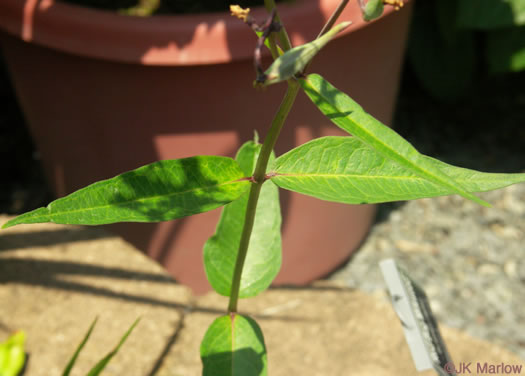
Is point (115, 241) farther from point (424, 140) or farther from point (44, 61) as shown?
point (424, 140)

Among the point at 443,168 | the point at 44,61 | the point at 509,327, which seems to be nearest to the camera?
the point at 443,168

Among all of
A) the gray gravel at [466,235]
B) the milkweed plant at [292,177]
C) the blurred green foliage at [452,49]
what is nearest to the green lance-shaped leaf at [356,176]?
the milkweed plant at [292,177]

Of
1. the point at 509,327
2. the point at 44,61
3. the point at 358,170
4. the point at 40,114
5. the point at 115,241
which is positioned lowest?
the point at 509,327

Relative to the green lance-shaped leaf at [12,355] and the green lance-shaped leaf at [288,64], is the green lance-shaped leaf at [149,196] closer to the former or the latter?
the green lance-shaped leaf at [288,64]

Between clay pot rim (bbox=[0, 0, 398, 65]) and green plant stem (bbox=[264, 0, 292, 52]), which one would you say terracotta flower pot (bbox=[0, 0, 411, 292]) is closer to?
clay pot rim (bbox=[0, 0, 398, 65])

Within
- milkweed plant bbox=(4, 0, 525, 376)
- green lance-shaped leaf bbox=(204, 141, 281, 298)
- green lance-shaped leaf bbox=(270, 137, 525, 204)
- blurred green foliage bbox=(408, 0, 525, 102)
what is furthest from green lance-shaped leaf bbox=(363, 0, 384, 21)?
blurred green foliage bbox=(408, 0, 525, 102)

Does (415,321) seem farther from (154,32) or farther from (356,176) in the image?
(154,32)

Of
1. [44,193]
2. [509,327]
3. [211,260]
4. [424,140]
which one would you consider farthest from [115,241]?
[424,140]
